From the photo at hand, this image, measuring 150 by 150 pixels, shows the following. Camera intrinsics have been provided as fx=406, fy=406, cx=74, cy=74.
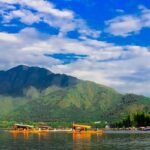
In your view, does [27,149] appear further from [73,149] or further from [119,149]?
[119,149]

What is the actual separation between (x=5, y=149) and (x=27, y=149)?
5.98 metres

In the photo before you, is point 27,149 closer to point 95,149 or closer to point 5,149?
point 5,149

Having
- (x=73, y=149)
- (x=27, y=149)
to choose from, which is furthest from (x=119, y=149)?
(x=27, y=149)

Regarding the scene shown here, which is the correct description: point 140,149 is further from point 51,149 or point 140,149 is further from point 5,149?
point 5,149

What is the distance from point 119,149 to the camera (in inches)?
4114

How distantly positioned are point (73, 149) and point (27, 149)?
12321 mm

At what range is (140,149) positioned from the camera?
335 feet

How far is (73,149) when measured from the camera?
107 m

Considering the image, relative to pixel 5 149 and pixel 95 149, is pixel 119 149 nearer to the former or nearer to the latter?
pixel 95 149

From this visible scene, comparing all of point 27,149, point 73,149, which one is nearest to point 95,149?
point 73,149

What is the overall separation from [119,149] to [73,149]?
12.1m

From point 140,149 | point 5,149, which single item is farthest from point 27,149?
point 140,149

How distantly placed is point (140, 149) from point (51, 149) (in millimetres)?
23565

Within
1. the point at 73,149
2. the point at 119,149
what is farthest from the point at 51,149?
the point at 119,149
